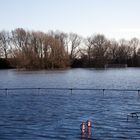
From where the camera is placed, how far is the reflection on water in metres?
21.8

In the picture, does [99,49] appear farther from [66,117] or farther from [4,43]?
[66,117]

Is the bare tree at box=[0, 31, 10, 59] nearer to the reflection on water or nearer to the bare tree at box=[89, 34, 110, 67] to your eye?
the bare tree at box=[89, 34, 110, 67]

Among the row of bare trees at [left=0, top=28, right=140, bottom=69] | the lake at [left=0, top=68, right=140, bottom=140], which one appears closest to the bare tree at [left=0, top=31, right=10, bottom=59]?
the row of bare trees at [left=0, top=28, right=140, bottom=69]

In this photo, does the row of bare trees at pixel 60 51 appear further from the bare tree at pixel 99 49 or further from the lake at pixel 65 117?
the lake at pixel 65 117

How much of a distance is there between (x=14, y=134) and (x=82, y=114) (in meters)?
8.41

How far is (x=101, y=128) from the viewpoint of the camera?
2334 cm

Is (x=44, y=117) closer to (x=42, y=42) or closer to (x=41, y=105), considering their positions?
(x=41, y=105)

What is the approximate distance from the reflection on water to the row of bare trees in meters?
79.6

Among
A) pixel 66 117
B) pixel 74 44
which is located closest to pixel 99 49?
pixel 74 44

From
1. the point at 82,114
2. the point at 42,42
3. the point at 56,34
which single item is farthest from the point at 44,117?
the point at 56,34

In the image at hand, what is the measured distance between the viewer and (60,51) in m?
122

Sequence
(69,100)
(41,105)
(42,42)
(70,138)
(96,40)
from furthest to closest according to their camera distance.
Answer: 1. (96,40)
2. (42,42)
3. (69,100)
4. (41,105)
5. (70,138)

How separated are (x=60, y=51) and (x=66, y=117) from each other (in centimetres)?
9503

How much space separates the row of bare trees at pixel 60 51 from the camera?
396 feet
